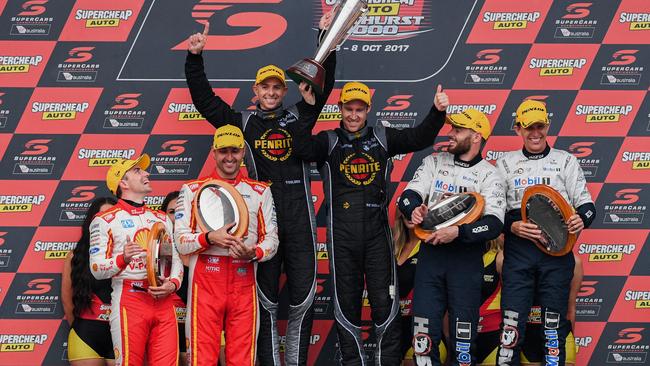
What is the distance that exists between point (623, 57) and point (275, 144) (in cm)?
299

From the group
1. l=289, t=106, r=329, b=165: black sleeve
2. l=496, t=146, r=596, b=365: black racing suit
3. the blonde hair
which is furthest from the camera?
the blonde hair

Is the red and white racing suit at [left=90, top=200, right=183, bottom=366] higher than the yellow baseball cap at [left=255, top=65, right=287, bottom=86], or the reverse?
the yellow baseball cap at [left=255, top=65, right=287, bottom=86]

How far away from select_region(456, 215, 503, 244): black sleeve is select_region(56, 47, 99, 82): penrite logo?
3.34m

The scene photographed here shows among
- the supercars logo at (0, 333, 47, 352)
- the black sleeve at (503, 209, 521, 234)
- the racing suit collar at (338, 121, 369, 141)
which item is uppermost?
the racing suit collar at (338, 121, 369, 141)

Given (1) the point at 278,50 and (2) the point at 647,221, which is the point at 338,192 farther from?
(2) the point at 647,221

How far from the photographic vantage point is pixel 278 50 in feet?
24.6

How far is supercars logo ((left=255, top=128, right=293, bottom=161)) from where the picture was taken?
6.65 meters

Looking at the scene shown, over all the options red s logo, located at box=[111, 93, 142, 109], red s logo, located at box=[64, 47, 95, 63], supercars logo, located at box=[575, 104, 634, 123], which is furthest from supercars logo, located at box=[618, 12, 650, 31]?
red s logo, located at box=[64, 47, 95, 63]

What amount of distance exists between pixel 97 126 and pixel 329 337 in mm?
2546

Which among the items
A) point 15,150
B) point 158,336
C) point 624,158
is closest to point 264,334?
point 158,336

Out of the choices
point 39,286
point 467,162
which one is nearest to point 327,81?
point 467,162

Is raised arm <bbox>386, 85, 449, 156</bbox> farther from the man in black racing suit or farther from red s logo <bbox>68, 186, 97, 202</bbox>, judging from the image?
red s logo <bbox>68, 186, 97, 202</bbox>

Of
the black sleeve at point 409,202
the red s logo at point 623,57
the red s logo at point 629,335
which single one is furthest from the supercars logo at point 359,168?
the red s logo at point 629,335

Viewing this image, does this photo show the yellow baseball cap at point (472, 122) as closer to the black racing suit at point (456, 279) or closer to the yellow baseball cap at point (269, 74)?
the black racing suit at point (456, 279)
